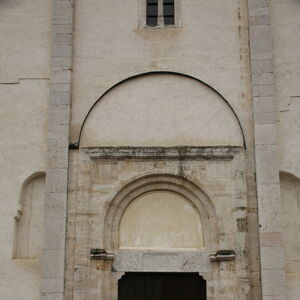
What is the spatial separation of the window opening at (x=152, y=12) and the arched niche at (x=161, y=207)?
318 cm

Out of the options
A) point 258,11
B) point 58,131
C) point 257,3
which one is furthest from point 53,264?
point 257,3

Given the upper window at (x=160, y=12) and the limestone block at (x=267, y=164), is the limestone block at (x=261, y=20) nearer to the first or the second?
the upper window at (x=160, y=12)

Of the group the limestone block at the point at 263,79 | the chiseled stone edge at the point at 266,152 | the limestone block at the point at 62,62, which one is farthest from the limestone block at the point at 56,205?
the limestone block at the point at 263,79

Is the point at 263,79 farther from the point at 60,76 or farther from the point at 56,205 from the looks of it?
the point at 56,205

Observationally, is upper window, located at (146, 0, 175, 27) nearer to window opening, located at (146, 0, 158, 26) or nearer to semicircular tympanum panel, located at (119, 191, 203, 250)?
window opening, located at (146, 0, 158, 26)

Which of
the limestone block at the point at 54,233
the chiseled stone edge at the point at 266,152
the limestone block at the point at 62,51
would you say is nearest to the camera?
the chiseled stone edge at the point at 266,152

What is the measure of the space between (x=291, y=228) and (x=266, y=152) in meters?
1.46

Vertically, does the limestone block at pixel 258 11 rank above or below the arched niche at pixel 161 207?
above

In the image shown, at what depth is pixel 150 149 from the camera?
36.2 ft

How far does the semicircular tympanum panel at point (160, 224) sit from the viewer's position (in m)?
11.1

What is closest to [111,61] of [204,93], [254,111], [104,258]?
[204,93]

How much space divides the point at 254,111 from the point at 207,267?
2.95 meters

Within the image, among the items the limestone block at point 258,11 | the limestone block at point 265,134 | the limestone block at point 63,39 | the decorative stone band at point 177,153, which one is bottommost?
the decorative stone band at point 177,153

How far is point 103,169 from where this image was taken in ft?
36.2
